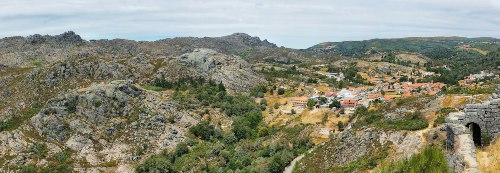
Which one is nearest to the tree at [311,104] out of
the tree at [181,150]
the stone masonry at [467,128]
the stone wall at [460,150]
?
the tree at [181,150]

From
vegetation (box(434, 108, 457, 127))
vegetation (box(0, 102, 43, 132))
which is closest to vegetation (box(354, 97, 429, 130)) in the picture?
vegetation (box(434, 108, 457, 127))

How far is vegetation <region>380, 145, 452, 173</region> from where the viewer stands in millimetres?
13844

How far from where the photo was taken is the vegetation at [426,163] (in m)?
13.8

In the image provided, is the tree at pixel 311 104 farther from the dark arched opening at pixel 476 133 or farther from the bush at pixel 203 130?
the dark arched opening at pixel 476 133

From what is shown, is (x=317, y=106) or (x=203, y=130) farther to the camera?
(x=317, y=106)

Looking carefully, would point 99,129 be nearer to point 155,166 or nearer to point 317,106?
point 155,166

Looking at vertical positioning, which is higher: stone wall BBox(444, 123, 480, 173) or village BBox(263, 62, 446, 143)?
stone wall BBox(444, 123, 480, 173)

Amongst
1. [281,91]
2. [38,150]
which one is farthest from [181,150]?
[281,91]

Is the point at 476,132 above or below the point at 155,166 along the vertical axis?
above

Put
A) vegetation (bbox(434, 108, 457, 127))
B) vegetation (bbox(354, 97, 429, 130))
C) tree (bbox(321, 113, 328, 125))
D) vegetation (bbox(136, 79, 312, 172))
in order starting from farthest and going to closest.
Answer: tree (bbox(321, 113, 328, 125)) < vegetation (bbox(136, 79, 312, 172)) < vegetation (bbox(354, 97, 429, 130)) < vegetation (bbox(434, 108, 457, 127))

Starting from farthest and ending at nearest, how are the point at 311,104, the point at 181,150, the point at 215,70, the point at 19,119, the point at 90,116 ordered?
the point at 215,70
the point at 311,104
the point at 19,119
the point at 90,116
the point at 181,150

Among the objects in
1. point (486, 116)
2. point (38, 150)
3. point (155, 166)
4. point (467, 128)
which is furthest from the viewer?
point (38, 150)

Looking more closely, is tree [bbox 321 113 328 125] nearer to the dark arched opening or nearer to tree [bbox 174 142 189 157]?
tree [bbox 174 142 189 157]

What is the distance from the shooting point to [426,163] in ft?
46.0
